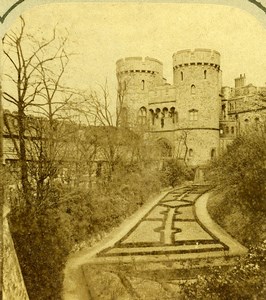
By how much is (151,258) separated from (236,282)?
93 cm

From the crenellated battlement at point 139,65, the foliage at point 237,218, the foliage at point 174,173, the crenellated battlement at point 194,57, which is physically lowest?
the foliage at point 237,218

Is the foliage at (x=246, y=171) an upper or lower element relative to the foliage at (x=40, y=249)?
upper

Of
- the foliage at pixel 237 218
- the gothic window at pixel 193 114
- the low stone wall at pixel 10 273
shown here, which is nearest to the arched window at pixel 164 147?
the foliage at pixel 237 218

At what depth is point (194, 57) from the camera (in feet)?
16.5

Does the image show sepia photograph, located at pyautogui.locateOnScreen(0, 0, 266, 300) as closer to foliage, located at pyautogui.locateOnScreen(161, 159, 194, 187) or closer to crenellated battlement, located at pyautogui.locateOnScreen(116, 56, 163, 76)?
crenellated battlement, located at pyautogui.locateOnScreen(116, 56, 163, 76)

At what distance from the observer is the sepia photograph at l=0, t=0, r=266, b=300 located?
4.11 meters

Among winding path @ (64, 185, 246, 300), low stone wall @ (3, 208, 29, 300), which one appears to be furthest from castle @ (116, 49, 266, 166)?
low stone wall @ (3, 208, 29, 300)

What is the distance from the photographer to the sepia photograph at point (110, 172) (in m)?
4.11

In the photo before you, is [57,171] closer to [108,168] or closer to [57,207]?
[57,207]

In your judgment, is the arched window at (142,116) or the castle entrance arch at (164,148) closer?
the castle entrance arch at (164,148)

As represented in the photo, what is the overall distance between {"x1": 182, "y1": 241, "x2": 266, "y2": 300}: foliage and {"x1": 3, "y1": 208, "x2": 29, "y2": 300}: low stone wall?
5.51 feet

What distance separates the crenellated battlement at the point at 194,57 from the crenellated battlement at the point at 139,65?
0.24 metres

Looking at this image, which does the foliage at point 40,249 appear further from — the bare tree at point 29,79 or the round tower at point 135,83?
the round tower at point 135,83

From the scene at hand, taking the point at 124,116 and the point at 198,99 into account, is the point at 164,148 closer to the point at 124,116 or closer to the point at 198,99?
the point at 124,116
